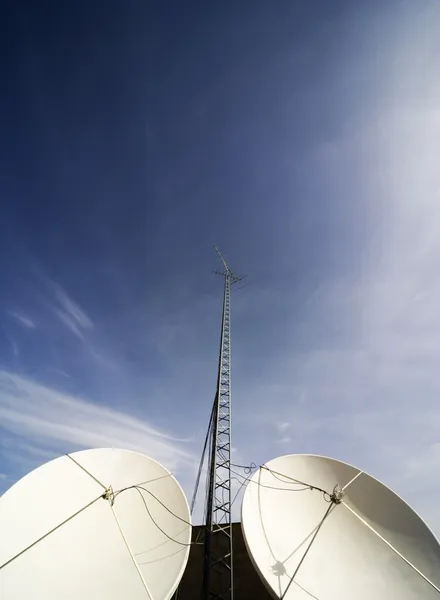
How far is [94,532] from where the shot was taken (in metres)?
10.0

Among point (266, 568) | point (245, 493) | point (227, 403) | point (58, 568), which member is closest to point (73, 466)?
point (58, 568)

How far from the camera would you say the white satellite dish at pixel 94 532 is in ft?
27.9

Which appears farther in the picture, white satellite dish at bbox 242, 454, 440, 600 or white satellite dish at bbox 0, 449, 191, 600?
white satellite dish at bbox 242, 454, 440, 600

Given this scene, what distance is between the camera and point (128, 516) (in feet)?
35.1

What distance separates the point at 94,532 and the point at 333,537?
8.50 m

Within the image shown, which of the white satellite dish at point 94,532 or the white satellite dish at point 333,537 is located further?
the white satellite dish at point 333,537

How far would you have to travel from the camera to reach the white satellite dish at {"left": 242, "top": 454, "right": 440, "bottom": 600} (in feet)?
31.2

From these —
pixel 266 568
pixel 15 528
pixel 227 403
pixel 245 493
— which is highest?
pixel 227 403

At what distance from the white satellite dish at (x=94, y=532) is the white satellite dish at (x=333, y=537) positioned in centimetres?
276

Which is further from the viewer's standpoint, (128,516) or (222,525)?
(222,525)

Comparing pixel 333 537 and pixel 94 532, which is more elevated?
pixel 333 537

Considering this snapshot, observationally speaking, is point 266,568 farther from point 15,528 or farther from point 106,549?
point 15,528

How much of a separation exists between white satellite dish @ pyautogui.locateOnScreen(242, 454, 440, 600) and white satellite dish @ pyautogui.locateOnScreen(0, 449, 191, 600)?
276 centimetres

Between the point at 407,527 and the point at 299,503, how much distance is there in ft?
12.5
